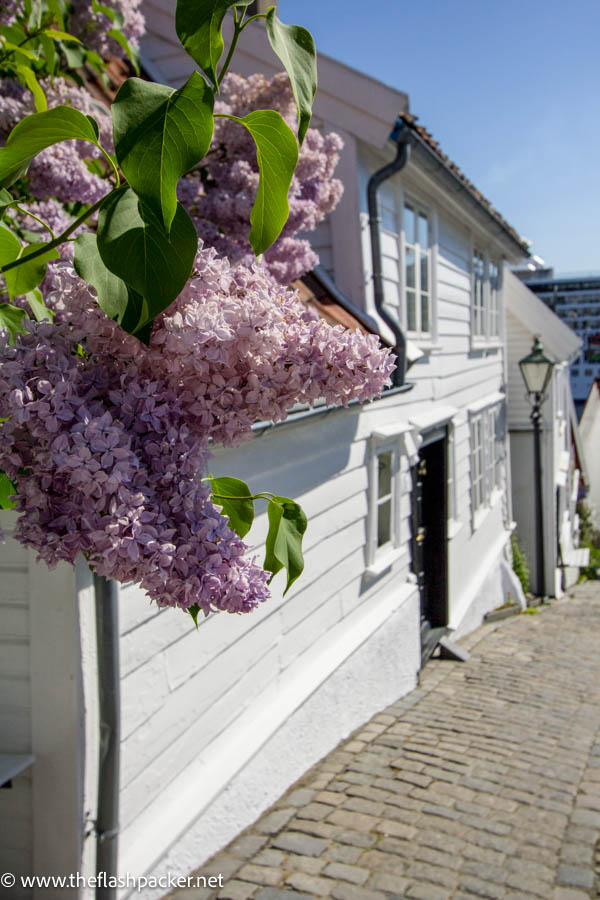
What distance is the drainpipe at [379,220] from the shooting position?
219 inches

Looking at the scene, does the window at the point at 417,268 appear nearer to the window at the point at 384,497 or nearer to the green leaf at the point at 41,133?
Answer: the window at the point at 384,497

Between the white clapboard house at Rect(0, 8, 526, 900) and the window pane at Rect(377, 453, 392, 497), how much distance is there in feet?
0.06

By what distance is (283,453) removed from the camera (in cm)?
436

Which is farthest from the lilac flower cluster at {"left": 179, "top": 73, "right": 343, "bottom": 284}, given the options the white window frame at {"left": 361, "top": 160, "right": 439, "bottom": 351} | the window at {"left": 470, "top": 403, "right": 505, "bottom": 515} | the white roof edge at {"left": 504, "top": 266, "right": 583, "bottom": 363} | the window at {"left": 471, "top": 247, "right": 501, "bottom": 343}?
the white roof edge at {"left": 504, "top": 266, "right": 583, "bottom": 363}

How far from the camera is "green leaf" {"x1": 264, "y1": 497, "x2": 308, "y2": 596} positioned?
1084 millimetres

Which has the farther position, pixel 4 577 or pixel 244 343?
pixel 4 577

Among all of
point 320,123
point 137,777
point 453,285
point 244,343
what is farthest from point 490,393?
point 244,343

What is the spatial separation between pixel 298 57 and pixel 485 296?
10.8 metres

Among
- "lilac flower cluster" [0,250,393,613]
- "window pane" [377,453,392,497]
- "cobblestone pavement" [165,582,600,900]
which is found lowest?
"cobblestone pavement" [165,582,600,900]

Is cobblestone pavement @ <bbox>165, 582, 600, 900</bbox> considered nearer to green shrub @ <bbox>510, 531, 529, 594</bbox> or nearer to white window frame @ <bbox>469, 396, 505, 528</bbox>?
white window frame @ <bbox>469, 396, 505, 528</bbox>

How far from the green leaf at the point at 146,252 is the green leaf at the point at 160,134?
1.4 inches

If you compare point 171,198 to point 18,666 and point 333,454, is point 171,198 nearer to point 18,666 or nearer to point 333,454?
point 18,666

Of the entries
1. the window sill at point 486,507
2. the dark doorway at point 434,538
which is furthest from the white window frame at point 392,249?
the window sill at point 486,507

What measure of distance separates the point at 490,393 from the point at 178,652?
9.09m
